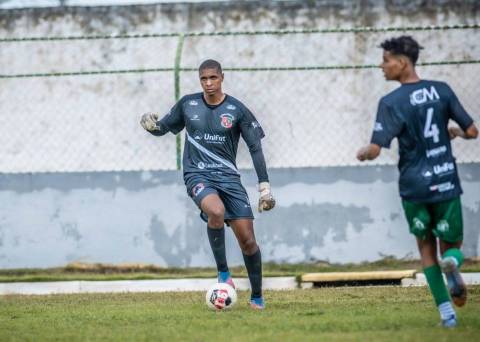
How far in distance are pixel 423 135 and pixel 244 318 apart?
2203 mm

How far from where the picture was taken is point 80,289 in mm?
13023

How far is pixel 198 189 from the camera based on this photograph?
984 centimetres

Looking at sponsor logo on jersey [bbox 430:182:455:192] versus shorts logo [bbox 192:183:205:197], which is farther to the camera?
shorts logo [bbox 192:183:205:197]

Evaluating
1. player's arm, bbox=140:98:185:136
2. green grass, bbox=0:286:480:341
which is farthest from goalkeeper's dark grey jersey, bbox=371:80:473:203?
player's arm, bbox=140:98:185:136

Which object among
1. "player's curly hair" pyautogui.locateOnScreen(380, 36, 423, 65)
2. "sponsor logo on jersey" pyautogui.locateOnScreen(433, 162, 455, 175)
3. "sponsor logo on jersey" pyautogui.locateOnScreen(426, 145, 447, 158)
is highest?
"player's curly hair" pyautogui.locateOnScreen(380, 36, 423, 65)

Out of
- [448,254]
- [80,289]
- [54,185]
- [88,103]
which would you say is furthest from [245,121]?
[88,103]

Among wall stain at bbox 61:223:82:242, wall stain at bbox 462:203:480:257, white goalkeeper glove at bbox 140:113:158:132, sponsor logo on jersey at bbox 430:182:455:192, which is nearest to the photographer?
sponsor logo on jersey at bbox 430:182:455:192

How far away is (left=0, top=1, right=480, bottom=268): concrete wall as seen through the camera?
14.0 metres

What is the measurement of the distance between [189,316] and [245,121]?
1.93 m

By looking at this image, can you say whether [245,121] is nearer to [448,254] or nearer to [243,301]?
[243,301]

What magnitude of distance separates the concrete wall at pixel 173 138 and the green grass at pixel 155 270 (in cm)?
11

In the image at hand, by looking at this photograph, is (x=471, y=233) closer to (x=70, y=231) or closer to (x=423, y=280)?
(x=423, y=280)

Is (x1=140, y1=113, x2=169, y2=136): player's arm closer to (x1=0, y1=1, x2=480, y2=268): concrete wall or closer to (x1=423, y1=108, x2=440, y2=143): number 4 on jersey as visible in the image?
(x1=423, y1=108, x2=440, y2=143): number 4 on jersey

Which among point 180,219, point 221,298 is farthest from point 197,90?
point 221,298
